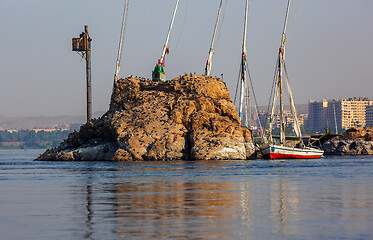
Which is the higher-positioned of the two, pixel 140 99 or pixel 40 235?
pixel 140 99

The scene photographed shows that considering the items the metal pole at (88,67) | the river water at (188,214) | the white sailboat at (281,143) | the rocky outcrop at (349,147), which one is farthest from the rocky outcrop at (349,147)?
the river water at (188,214)

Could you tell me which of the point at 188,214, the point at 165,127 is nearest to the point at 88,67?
the point at 165,127

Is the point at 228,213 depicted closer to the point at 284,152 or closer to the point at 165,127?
the point at 165,127

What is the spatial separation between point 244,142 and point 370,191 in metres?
70.0

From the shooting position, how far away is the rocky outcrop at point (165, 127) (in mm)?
97438

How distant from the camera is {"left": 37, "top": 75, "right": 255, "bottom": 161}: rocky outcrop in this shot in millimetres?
97438

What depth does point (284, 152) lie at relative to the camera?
11050cm

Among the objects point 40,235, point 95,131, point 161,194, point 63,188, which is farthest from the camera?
point 95,131

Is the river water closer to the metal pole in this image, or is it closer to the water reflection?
the water reflection

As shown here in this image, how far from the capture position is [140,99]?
109 meters

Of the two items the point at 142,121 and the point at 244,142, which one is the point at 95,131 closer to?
the point at 142,121

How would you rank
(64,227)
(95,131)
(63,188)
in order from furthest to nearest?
(95,131) → (63,188) → (64,227)

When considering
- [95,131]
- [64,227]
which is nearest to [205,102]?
[95,131]

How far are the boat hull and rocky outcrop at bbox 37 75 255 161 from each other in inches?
200
